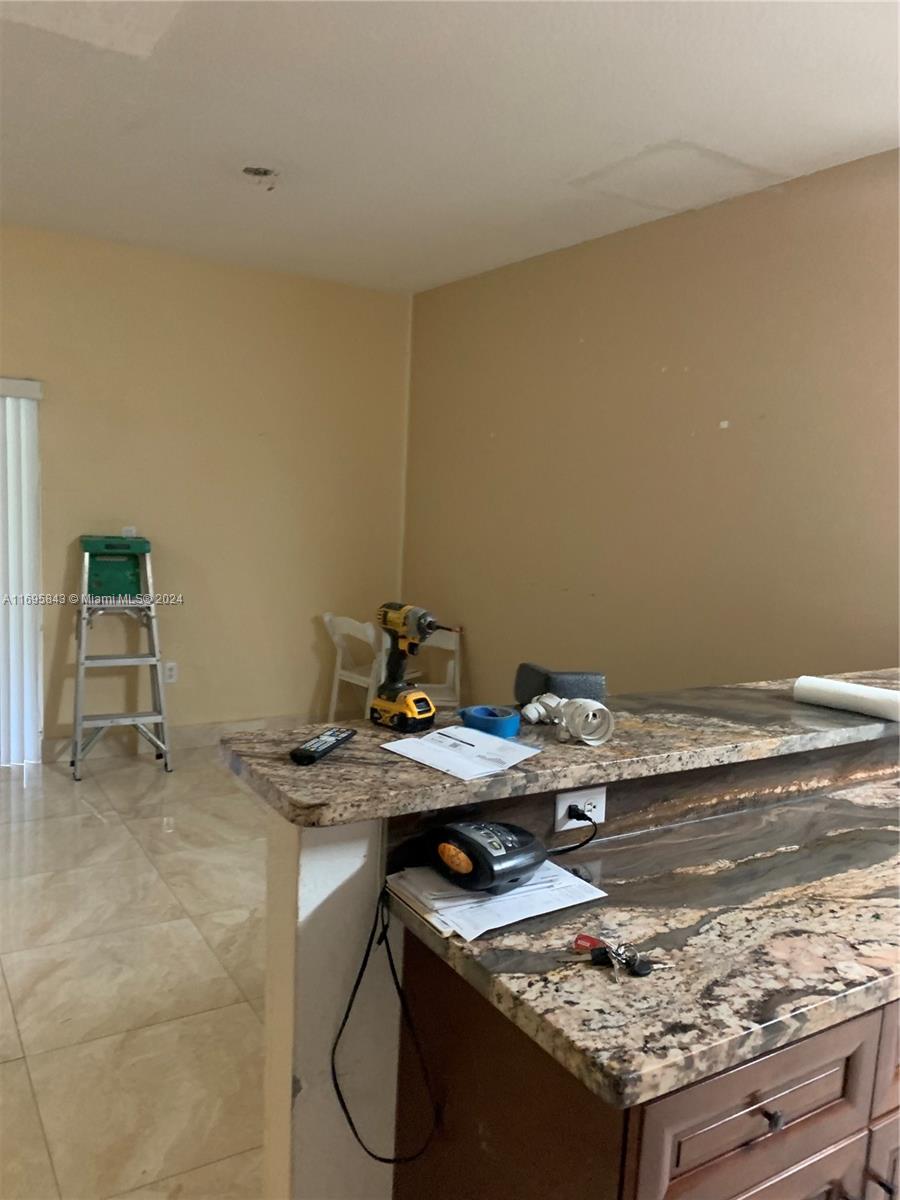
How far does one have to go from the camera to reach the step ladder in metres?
4.04

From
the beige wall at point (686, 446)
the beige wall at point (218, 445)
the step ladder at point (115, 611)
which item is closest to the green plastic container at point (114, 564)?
the step ladder at point (115, 611)

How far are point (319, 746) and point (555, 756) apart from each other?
1.21 feet

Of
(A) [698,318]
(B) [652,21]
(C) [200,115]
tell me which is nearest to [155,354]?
(C) [200,115]

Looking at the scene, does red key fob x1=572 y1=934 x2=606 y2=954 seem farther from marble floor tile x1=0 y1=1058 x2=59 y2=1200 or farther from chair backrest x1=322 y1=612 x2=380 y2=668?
chair backrest x1=322 y1=612 x2=380 y2=668

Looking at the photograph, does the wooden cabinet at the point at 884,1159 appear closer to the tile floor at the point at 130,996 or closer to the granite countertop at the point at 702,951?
the granite countertop at the point at 702,951

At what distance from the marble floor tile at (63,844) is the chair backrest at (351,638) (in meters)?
1.42

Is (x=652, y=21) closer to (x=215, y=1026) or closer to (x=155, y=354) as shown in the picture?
(x=215, y=1026)

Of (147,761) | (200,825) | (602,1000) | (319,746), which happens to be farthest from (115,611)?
(602,1000)

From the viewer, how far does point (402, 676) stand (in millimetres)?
1528

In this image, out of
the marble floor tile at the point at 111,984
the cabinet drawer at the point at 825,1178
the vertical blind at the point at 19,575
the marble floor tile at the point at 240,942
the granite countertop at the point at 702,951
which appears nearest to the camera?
the granite countertop at the point at 702,951

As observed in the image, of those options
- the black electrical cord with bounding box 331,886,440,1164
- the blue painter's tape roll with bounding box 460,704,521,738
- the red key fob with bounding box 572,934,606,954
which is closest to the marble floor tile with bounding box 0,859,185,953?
the black electrical cord with bounding box 331,886,440,1164

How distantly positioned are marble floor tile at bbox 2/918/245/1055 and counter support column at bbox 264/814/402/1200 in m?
1.05

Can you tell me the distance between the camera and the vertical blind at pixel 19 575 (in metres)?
3.96

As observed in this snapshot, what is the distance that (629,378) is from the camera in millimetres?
3449
